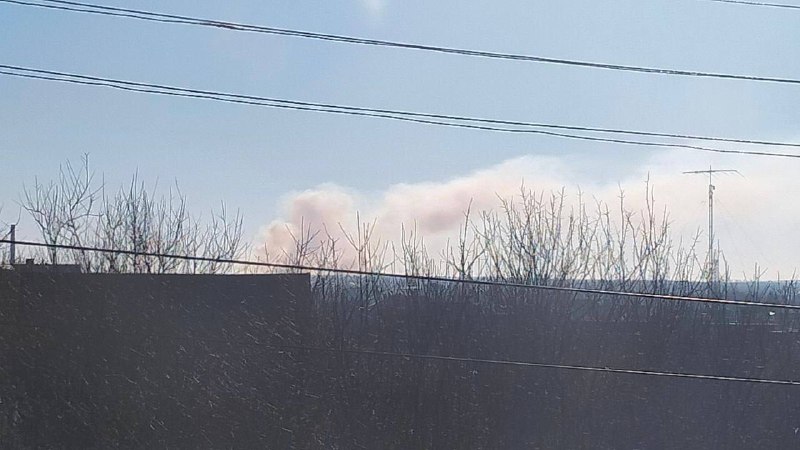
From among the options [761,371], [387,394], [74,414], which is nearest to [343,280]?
[387,394]

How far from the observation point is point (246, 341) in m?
12.3

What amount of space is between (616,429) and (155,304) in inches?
262

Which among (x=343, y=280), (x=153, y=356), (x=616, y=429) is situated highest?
(x=343, y=280)

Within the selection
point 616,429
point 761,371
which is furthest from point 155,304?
point 761,371

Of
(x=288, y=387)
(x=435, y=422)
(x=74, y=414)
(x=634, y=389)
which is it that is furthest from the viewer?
(x=634, y=389)

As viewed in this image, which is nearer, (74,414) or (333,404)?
(74,414)

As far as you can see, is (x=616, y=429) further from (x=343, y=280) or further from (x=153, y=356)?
(x=153, y=356)

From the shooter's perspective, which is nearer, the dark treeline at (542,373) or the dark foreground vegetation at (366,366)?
the dark foreground vegetation at (366,366)

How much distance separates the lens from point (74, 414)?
12.0 metres

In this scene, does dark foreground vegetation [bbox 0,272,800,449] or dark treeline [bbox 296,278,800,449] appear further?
dark treeline [bbox 296,278,800,449]

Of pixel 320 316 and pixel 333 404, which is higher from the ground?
pixel 320 316

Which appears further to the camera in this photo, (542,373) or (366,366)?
(542,373)

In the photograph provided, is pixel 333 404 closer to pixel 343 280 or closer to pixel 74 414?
pixel 343 280

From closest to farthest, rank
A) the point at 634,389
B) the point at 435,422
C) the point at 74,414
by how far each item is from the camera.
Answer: the point at 74,414 < the point at 435,422 < the point at 634,389
